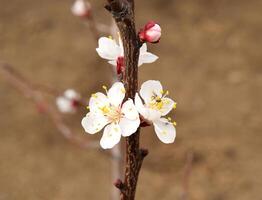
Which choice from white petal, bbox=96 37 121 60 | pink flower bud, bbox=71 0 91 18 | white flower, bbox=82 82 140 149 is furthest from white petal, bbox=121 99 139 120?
pink flower bud, bbox=71 0 91 18

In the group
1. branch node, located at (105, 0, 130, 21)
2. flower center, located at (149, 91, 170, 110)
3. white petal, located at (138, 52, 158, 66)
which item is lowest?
branch node, located at (105, 0, 130, 21)

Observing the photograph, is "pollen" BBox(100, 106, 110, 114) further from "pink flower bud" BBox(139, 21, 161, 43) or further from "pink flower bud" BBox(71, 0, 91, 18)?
"pink flower bud" BBox(71, 0, 91, 18)

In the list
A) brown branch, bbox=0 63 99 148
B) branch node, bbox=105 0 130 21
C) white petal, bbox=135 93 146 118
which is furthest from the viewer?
brown branch, bbox=0 63 99 148

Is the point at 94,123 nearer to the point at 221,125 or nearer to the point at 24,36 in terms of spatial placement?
the point at 221,125

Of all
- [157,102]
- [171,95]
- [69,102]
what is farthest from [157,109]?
[171,95]

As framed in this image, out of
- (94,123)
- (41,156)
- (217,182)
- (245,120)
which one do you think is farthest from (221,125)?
(94,123)

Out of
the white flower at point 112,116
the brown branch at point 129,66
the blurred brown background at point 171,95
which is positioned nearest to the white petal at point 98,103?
the white flower at point 112,116

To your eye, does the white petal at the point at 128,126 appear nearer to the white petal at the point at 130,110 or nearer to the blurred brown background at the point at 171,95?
the white petal at the point at 130,110
